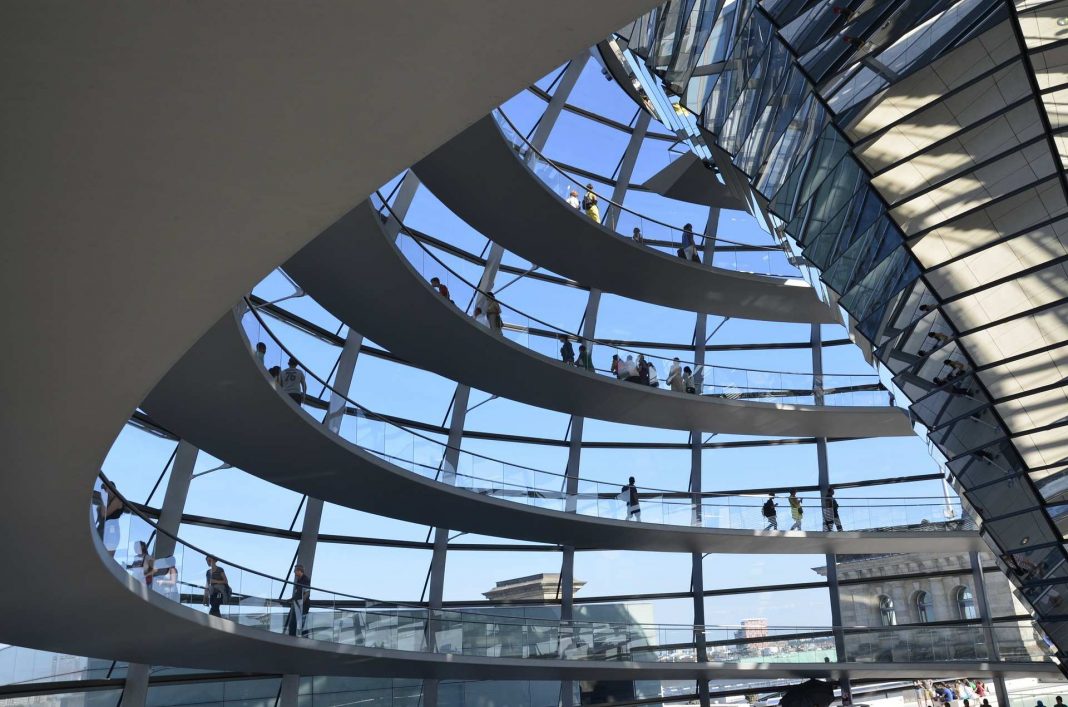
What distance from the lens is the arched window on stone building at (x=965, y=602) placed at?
3238cm

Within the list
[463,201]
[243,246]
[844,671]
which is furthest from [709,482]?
[243,246]

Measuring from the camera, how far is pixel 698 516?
1111 inches

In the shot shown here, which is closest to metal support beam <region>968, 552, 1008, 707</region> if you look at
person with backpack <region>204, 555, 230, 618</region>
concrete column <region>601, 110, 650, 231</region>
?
concrete column <region>601, 110, 650, 231</region>

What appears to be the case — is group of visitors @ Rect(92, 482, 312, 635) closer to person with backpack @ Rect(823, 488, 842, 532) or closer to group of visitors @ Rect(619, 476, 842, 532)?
group of visitors @ Rect(619, 476, 842, 532)

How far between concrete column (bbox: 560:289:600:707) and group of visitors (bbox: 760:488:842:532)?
5.90 m

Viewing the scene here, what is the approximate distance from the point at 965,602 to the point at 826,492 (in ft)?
19.2

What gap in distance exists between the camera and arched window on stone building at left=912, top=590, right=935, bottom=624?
32656 mm

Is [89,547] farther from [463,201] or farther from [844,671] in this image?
[844,671]

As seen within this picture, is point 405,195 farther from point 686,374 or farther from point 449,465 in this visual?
point 686,374

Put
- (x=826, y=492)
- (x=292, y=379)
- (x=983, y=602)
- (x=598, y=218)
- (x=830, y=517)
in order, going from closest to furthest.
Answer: (x=292, y=379) → (x=598, y=218) → (x=830, y=517) → (x=983, y=602) → (x=826, y=492)

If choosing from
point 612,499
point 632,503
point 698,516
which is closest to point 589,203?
point 612,499

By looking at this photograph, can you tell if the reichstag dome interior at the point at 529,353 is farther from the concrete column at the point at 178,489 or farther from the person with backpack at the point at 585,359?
Answer: the person with backpack at the point at 585,359

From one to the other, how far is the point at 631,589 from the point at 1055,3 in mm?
23442

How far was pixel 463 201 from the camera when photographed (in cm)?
2277
